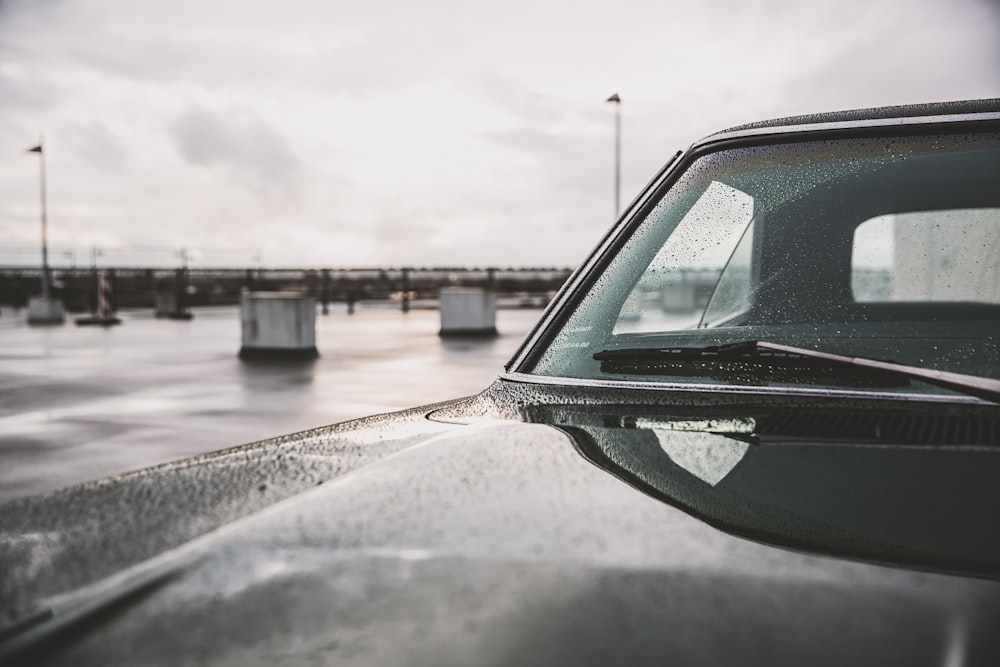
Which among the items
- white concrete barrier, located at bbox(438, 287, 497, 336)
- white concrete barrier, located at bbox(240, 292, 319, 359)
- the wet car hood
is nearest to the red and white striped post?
white concrete barrier, located at bbox(438, 287, 497, 336)

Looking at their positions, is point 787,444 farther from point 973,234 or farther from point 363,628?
point 973,234

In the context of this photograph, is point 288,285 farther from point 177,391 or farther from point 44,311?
point 177,391

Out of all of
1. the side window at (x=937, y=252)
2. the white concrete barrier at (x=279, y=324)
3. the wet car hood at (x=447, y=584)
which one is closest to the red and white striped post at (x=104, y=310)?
the white concrete barrier at (x=279, y=324)

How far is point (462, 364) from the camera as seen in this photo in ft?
38.8

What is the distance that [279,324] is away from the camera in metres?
13.0

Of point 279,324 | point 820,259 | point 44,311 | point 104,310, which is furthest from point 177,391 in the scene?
point 44,311

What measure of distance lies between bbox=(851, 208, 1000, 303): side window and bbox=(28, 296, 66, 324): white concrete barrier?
2439cm

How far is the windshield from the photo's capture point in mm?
1552

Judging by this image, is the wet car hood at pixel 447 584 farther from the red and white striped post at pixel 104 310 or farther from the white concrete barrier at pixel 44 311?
the white concrete barrier at pixel 44 311

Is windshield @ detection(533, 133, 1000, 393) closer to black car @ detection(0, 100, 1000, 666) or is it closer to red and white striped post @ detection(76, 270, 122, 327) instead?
black car @ detection(0, 100, 1000, 666)

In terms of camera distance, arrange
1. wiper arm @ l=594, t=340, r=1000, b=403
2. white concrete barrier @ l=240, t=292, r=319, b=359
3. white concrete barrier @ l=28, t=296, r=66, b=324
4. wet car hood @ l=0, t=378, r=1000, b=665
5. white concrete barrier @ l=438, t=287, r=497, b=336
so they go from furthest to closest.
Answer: white concrete barrier @ l=28, t=296, r=66, b=324
white concrete barrier @ l=438, t=287, r=497, b=336
white concrete barrier @ l=240, t=292, r=319, b=359
wiper arm @ l=594, t=340, r=1000, b=403
wet car hood @ l=0, t=378, r=1000, b=665

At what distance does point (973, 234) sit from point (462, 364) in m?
10.2

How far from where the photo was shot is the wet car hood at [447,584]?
2.40 feet

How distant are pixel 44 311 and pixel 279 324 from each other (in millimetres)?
13152
